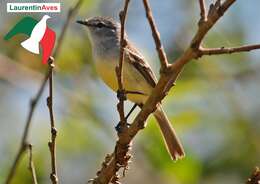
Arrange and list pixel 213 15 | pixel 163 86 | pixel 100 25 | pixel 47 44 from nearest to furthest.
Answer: pixel 213 15
pixel 163 86
pixel 47 44
pixel 100 25

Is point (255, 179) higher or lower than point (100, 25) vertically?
higher

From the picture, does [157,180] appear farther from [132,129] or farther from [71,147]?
[132,129]

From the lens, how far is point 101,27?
4477 millimetres

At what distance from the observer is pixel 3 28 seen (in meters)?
4.72

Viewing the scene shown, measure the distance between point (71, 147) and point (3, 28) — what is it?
3.14 ft

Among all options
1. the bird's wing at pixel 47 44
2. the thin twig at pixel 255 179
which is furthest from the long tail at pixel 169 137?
the thin twig at pixel 255 179

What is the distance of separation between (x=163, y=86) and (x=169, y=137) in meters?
2.00

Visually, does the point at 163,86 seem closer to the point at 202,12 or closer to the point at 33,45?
the point at 202,12

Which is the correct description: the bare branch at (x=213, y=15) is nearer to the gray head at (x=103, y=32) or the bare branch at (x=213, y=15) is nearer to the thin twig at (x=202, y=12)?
the thin twig at (x=202, y=12)

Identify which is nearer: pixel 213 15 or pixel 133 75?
pixel 213 15

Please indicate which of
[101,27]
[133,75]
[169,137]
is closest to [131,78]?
[133,75]

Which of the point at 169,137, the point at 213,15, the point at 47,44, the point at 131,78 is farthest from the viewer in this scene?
the point at 169,137

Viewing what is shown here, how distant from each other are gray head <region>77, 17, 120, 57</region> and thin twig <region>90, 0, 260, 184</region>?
1.62 metres

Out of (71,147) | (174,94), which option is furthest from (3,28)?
(174,94)
